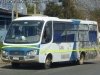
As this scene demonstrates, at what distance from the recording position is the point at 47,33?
19.3 m

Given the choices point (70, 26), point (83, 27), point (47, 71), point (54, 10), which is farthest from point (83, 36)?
point (54, 10)

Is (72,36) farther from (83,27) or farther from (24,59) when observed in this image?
(24,59)

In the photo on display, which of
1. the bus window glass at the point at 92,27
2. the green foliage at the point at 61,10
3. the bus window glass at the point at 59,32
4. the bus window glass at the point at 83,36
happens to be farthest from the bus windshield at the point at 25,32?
the green foliage at the point at 61,10

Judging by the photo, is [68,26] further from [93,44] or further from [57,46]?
[93,44]

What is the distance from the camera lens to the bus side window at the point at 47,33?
18962 mm

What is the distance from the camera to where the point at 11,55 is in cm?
1861

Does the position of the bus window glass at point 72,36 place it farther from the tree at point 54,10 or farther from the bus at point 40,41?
the tree at point 54,10

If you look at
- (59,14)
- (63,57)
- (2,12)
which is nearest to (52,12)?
(59,14)

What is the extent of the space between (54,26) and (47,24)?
798 millimetres

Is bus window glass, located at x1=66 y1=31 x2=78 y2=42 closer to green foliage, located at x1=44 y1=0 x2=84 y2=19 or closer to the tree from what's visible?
green foliage, located at x1=44 y1=0 x2=84 y2=19

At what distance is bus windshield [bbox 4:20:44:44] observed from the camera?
18.7 metres

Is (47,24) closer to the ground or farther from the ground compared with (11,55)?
farther from the ground

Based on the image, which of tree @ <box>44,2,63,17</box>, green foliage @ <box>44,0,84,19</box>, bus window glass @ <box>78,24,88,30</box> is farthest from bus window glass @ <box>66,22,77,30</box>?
tree @ <box>44,2,63,17</box>

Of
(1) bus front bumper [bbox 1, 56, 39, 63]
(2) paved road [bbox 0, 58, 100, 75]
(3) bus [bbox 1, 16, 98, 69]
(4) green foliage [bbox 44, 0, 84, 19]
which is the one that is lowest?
(2) paved road [bbox 0, 58, 100, 75]
